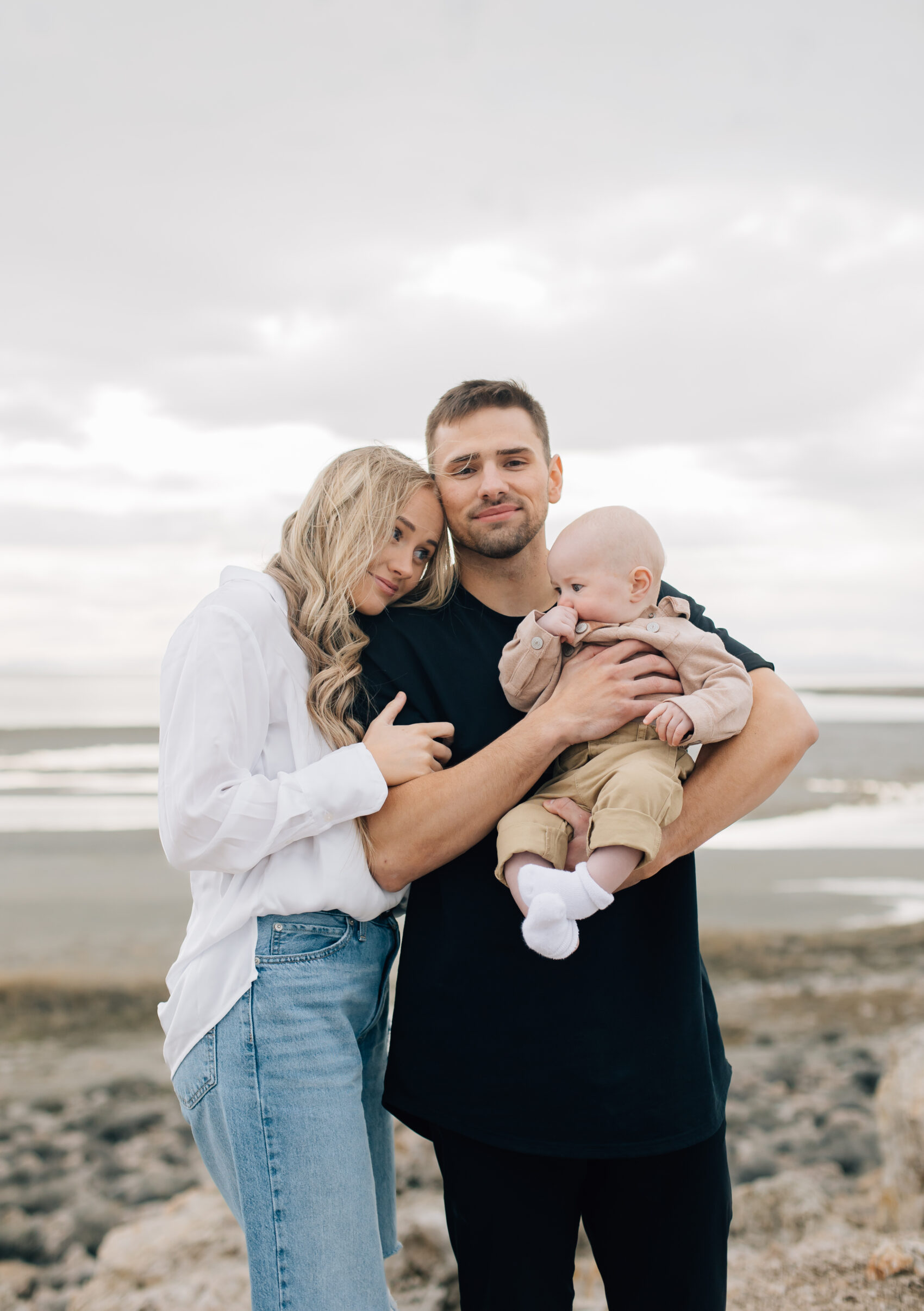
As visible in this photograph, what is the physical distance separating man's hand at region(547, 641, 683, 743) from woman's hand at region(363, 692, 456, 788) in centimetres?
25

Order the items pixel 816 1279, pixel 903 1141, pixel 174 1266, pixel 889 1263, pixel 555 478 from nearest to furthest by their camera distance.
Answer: pixel 555 478, pixel 889 1263, pixel 816 1279, pixel 174 1266, pixel 903 1141

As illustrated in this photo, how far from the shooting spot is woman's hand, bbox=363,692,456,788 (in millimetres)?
2197

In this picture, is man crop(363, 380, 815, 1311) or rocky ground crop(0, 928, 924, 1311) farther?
rocky ground crop(0, 928, 924, 1311)

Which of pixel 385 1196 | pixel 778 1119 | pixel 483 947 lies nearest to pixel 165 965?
pixel 778 1119

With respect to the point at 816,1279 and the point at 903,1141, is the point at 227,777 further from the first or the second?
the point at 903,1141

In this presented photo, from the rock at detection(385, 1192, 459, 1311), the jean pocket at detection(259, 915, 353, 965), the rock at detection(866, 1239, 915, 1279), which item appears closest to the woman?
the jean pocket at detection(259, 915, 353, 965)

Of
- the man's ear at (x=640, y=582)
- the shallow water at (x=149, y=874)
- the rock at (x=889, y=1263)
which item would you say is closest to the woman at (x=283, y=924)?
the man's ear at (x=640, y=582)

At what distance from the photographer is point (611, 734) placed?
89.3 inches

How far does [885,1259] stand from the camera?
10.8 ft

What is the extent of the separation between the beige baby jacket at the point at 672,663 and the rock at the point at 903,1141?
8.83 feet

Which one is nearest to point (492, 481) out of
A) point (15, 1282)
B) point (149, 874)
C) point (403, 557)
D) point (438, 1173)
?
point (403, 557)

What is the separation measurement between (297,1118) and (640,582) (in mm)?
1460

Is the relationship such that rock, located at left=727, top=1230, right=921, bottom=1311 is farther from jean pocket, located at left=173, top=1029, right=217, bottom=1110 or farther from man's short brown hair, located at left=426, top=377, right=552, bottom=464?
man's short brown hair, located at left=426, top=377, right=552, bottom=464

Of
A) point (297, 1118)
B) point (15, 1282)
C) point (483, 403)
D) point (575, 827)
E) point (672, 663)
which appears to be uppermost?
point (483, 403)
